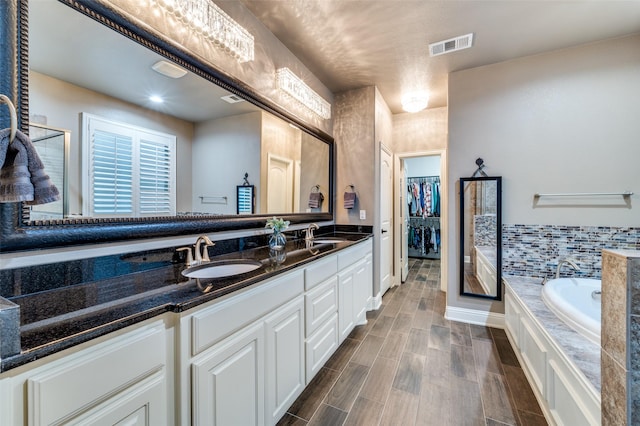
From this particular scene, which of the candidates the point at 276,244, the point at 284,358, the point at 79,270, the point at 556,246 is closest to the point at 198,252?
the point at 79,270

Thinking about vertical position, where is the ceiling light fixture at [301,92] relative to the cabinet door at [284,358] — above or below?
above

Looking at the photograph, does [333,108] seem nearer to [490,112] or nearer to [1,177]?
[490,112]

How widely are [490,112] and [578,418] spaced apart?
2.61 metres

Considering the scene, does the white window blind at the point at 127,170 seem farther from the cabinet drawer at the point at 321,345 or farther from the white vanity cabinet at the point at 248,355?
the cabinet drawer at the point at 321,345

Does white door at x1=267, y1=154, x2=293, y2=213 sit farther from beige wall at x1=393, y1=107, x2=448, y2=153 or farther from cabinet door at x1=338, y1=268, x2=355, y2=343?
beige wall at x1=393, y1=107, x2=448, y2=153

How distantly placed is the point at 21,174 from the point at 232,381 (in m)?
1.02

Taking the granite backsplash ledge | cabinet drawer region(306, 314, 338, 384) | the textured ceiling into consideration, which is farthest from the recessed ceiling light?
cabinet drawer region(306, 314, 338, 384)

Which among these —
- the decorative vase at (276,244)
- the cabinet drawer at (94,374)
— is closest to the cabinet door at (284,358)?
the decorative vase at (276,244)

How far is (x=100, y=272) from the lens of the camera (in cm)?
112

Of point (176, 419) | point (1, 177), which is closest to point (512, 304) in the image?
point (176, 419)

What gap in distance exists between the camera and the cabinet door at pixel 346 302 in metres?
2.16

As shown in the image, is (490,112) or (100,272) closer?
(100,272)

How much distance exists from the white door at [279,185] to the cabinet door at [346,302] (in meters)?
0.81

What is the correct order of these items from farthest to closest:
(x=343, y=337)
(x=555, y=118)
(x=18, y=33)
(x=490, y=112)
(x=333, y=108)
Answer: (x=333, y=108)
(x=490, y=112)
(x=555, y=118)
(x=343, y=337)
(x=18, y=33)
